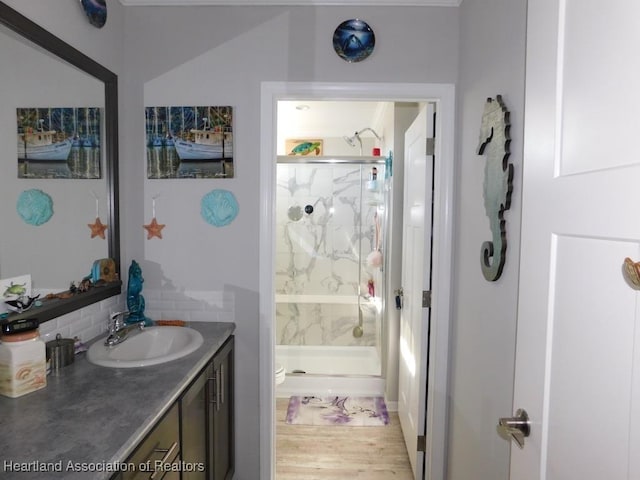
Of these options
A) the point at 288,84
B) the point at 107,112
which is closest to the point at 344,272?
the point at 288,84

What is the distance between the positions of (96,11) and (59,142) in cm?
63

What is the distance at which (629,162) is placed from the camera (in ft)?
1.78

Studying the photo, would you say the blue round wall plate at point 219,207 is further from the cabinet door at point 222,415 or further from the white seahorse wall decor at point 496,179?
the white seahorse wall decor at point 496,179

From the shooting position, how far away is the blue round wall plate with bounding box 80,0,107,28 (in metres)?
1.52

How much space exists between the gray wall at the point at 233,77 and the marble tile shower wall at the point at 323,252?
5.52ft

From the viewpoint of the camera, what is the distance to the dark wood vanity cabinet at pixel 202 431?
3.46ft

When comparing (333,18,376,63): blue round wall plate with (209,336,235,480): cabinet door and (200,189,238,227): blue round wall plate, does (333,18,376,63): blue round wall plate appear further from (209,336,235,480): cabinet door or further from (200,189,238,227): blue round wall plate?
(209,336,235,480): cabinet door

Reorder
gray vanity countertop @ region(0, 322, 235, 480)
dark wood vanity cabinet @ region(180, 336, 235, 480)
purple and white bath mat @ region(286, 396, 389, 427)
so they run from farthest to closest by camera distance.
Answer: purple and white bath mat @ region(286, 396, 389, 427), dark wood vanity cabinet @ region(180, 336, 235, 480), gray vanity countertop @ region(0, 322, 235, 480)

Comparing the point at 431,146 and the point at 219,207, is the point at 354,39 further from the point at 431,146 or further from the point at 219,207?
the point at 219,207

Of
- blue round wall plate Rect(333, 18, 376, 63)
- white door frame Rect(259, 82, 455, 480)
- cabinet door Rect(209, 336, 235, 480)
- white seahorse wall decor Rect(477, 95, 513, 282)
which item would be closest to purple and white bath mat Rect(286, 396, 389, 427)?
white door frame Rect(259, 82, 455, 480)

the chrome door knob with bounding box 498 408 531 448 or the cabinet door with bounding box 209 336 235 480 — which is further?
the cabinet door with bounding box 209 336 235 480

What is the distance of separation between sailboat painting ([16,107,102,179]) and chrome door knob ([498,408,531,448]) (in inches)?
65.9

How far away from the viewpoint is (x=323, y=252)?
3621 millimetres

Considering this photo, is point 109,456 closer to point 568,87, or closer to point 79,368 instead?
point 79,368
